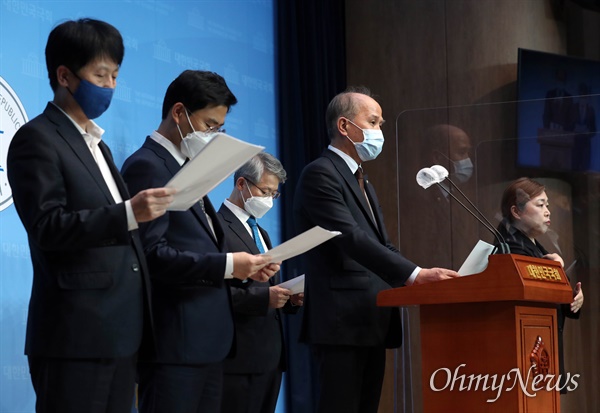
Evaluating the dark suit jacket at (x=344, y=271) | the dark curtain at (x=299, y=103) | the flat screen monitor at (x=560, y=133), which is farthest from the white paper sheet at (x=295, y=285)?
the dark curtain at (x=299, y=103)

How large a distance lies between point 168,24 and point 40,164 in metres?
2.89

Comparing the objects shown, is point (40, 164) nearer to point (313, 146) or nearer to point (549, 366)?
point (549, 366)

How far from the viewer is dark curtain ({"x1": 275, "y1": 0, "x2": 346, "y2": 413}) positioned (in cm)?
598

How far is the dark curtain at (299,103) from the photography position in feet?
19.6

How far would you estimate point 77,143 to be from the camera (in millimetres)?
2330

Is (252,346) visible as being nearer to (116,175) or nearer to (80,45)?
(116,175)

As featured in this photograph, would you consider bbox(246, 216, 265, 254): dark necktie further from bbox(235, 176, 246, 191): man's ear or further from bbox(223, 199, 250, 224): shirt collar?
bbox(235, 176, 246, 191): man's ear

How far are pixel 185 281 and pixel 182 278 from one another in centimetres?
2

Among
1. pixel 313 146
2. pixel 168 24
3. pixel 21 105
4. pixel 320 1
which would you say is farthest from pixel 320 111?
pixel 21 105

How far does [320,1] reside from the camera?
6.52m

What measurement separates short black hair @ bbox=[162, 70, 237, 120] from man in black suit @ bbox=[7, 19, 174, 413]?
52cm

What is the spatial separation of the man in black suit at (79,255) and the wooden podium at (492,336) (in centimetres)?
113

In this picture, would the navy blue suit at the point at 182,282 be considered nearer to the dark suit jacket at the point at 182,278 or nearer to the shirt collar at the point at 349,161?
the dark suit jacket at the point at 182,278

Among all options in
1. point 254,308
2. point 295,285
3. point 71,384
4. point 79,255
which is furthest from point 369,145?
point 71,384
